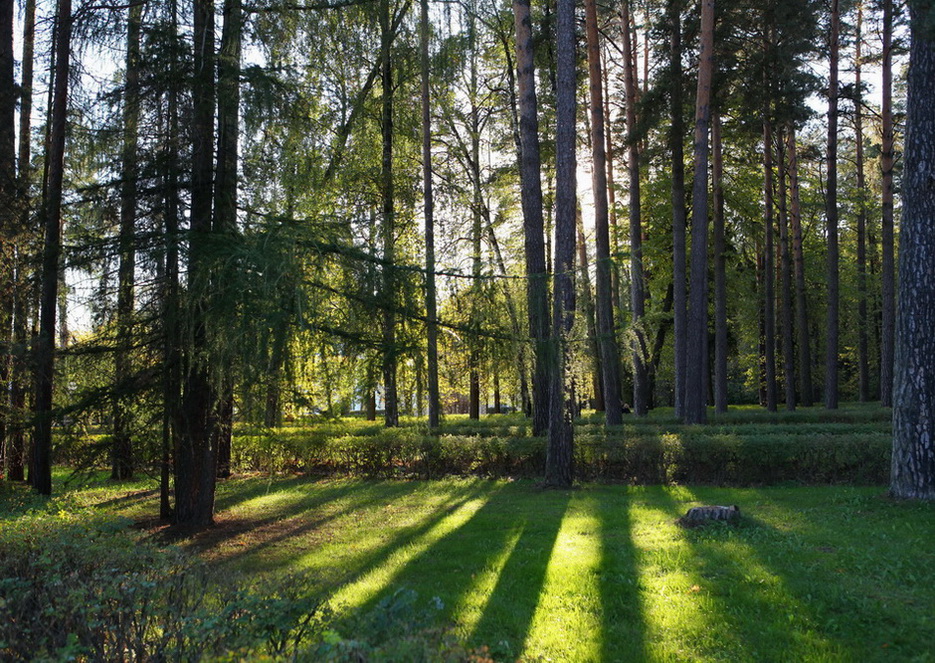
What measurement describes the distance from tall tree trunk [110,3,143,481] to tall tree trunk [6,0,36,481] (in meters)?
1.07

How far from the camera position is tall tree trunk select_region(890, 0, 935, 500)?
775 cm

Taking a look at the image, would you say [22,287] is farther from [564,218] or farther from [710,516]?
[710,516]

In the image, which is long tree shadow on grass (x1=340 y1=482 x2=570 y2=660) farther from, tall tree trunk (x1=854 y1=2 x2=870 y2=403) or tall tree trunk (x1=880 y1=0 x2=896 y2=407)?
tall tree trunk (x1=854 y1=2 x2=870 y2=403)

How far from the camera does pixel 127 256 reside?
776 cm

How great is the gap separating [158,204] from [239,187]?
951mm

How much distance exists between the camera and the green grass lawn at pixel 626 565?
4.40m

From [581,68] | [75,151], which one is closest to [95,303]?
[75,151]

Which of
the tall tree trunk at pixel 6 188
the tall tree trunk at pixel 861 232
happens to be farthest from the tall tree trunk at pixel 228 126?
the tall tree trunk at pixel 861 232

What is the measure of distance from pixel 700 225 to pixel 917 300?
291 inches

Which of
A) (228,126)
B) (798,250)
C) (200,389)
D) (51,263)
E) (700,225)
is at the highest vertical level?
(798,250)

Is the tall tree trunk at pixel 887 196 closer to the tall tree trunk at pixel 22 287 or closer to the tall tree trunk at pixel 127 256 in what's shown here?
the tall tree trunk at pixel 127 256

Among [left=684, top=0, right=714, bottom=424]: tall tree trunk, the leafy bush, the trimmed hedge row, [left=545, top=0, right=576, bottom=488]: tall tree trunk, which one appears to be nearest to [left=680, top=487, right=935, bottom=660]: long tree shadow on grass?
the trimmed hedge row

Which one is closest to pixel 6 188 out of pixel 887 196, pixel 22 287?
pixel 22 287

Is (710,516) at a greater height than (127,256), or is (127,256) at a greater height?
(127,256)
